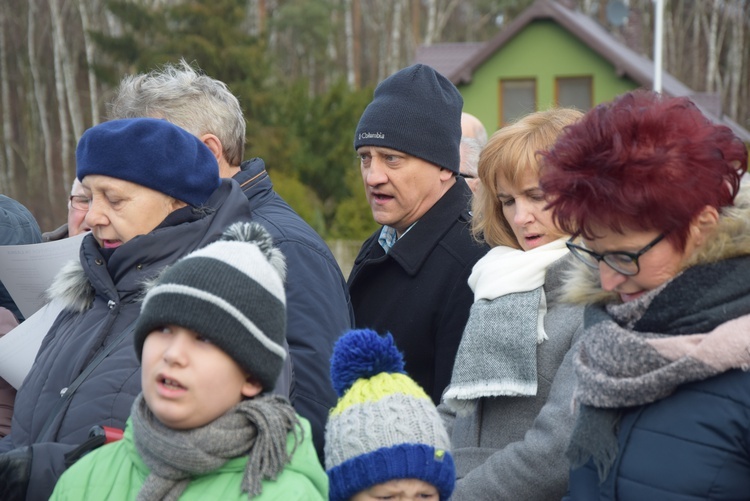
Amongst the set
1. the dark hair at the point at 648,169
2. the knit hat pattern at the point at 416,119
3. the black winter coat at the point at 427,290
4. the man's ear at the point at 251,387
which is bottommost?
the black winter coat at the point at 427,290

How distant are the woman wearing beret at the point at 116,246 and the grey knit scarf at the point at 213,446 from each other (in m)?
0.46

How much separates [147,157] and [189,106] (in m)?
0.75

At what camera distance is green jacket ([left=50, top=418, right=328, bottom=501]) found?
2.07m

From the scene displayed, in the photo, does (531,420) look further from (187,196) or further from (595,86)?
(595,86)

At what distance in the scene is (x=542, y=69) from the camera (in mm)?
24625

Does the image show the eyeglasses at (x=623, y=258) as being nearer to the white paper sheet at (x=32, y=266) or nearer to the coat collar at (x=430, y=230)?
the coat collar at (x=430, y=230)

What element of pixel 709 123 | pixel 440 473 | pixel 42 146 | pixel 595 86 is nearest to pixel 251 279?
pixel 440 473

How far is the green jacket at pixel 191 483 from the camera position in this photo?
2074mm

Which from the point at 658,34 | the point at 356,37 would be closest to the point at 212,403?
the point at 658,34

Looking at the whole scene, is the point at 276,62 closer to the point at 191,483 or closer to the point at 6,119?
the point at 6,119

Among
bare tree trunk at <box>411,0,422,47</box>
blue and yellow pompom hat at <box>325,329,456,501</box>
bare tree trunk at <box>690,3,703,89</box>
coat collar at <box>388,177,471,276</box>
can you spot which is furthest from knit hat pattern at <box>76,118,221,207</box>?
bare tree trunk at <box>690,3,703,89</box>

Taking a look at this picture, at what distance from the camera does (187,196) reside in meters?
2.78

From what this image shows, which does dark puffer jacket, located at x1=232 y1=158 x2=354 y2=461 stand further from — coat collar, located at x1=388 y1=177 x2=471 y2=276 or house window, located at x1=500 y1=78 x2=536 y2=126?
house window, located at x1=500 y1=78 x2=536 y2=126

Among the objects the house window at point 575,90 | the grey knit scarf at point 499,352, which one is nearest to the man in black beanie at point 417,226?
the grey knit scarf at point 499,352
